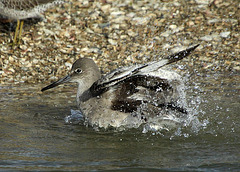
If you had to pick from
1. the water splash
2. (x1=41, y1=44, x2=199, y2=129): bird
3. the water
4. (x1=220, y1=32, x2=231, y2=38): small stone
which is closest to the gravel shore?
(x1=220, y1=32, x2=231, y2=38): small stone

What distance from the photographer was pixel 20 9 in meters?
9.30

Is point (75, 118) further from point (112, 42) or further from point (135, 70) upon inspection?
point (112, 42)

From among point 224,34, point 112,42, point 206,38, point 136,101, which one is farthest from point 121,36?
point 136,101

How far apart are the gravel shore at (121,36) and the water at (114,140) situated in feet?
4.60

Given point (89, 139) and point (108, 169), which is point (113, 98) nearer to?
point (89, 139)

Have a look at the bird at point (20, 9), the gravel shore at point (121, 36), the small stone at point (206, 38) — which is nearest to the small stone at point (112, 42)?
the gravel shore at point (121, 36)

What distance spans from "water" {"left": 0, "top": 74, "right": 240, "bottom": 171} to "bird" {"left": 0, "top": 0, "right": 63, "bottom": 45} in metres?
2.41

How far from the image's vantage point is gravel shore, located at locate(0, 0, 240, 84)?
8.86 metres

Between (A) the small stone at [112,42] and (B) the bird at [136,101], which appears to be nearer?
(B) the bird at [136,101]

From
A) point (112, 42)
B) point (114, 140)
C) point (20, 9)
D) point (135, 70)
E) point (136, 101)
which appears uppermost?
point (135, 70)

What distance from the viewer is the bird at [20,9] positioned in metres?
9.21

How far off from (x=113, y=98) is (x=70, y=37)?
14.3ft

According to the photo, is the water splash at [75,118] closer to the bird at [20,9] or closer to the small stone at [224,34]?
the bird at [20,9]

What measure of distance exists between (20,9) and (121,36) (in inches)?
90.4
